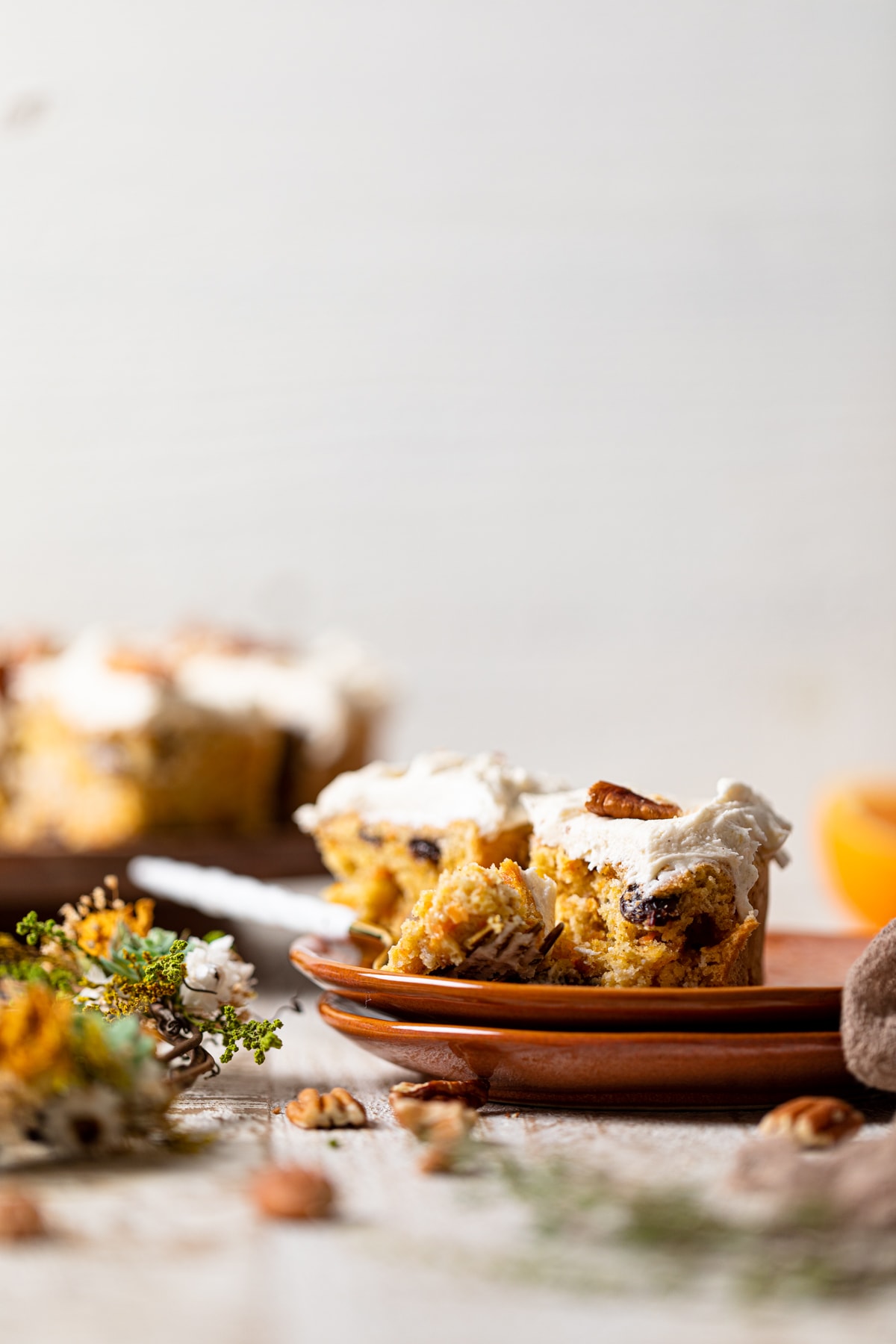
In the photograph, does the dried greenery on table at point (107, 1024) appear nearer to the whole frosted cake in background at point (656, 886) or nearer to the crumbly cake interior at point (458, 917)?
the crumbly cake interior at point (458, 917)

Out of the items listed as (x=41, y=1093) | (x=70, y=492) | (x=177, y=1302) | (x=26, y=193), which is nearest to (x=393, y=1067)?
(x=41, y=1093)

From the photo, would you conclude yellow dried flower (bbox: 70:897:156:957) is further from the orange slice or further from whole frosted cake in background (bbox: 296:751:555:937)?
the orange slice

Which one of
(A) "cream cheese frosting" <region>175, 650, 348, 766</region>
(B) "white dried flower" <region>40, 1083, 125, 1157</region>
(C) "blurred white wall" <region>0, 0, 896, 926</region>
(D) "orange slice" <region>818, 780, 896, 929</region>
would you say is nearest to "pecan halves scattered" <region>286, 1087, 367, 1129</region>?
(B) "white dried flower" <region>40, 1083, 125, 1157</region>

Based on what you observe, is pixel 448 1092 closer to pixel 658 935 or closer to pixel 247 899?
pixel 658 935

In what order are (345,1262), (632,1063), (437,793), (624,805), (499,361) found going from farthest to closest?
(499,361), (437,793), (624,805), (632,1063), (345,1262)

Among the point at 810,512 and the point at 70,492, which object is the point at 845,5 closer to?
the point at 810,512

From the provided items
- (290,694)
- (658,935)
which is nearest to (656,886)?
(658,935)

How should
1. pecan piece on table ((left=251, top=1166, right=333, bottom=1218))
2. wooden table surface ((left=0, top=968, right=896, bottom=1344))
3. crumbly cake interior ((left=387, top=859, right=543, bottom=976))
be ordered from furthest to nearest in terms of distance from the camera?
crumbly cake interior ((left=387, top=859, right=543, bottom=976)) → pecan piece on table ((left=251, top=1166, right=333, bottom=1218)) → wooden table surface ((left=0, top=968, right=896, bottom=1344))
